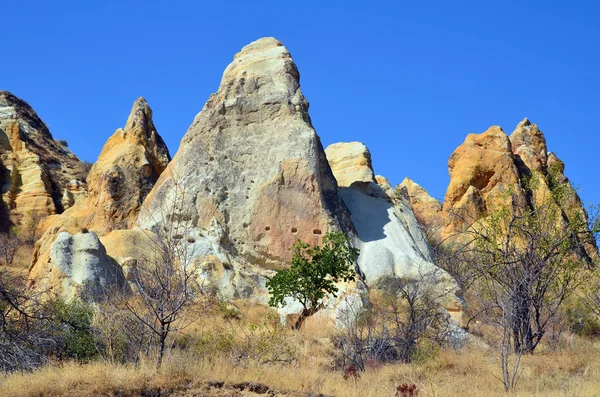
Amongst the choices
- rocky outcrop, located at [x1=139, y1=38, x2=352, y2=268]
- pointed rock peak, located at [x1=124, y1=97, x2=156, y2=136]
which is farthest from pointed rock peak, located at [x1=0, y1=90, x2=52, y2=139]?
rocky outcrop, located at [x1=139, y1=38, x2=352, y2=268]

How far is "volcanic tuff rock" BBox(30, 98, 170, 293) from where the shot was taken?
30422 millimetres

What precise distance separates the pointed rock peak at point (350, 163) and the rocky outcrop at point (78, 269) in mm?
12875

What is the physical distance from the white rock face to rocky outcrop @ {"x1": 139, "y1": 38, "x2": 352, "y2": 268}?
2957 millimetres

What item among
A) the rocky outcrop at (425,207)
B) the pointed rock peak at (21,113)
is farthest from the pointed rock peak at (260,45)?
the pointed rock peak at (21,113)

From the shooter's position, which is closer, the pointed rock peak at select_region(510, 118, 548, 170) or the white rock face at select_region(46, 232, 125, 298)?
the white rock face at select_region(46, 232, 125, 298)

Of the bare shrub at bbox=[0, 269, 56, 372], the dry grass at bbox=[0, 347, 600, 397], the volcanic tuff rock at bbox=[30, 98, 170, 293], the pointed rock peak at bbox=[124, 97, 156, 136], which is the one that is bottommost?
the dry grass at bbox=[0, 347, 600, 397]

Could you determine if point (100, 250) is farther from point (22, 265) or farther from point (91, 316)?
point (22, 265)

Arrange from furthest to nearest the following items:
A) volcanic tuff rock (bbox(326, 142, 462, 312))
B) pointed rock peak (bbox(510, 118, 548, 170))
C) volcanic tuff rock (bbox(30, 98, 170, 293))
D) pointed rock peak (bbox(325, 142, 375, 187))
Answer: pointed rock peak (bbox(510, 118, 548, 170)) → pointed rock peak (bbox(325, 142, 375, 187)) → volcanic tuff rock (bbox(30, 98, 170, 293)) → volcanic tuff rock (bbox(326, 142, 462, 312))

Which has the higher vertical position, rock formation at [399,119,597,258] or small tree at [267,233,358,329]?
rock formation at [399,119,597,258]

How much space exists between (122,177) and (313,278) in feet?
45.4

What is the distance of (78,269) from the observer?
19734 millimetres

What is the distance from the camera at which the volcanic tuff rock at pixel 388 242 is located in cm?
2280

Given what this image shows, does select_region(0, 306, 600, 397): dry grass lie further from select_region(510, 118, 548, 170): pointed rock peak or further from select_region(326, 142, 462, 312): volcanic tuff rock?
select_region(510, 118, 548, 170): pointed rock peak

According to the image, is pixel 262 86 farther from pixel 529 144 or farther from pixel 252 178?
pixel 529 144
